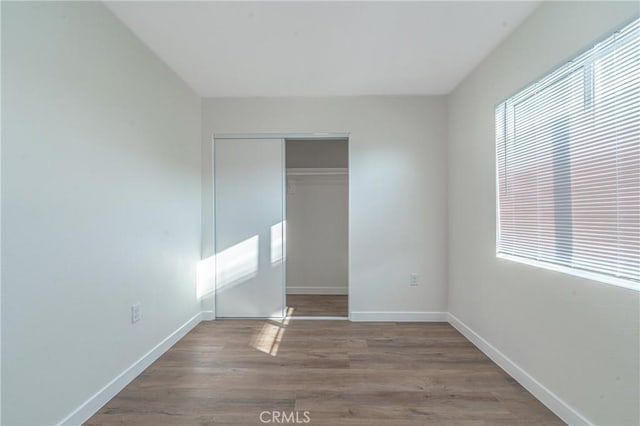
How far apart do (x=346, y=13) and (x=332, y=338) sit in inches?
104

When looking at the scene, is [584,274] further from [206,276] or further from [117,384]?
[206,276]

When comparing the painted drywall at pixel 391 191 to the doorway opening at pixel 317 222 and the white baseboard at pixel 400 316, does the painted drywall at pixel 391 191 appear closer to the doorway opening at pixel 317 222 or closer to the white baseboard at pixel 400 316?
the white baseboard at pixel 400 316

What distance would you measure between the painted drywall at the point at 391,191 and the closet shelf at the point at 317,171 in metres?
1.08

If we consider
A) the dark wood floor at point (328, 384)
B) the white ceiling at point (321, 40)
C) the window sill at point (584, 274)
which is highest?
the white ceiling at point (321, 40)

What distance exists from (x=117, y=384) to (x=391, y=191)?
2865mm

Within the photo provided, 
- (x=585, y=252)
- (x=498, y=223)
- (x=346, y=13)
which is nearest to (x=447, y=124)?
(x=498, y=223)

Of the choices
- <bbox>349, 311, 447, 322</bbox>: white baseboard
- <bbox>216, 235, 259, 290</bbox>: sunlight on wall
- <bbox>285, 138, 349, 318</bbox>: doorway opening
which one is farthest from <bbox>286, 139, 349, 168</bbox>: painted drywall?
<bbox>349, 311, 447, 322</bbox>: white baseboard

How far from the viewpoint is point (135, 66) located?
7.13ft

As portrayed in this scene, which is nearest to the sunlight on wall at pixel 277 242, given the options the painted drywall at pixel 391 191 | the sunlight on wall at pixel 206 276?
the sunlight on wall at pixel 206 276

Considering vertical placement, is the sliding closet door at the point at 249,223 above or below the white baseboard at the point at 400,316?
above

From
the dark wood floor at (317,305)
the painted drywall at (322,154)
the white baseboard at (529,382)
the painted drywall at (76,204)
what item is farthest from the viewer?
the painted drywall at (322,154)

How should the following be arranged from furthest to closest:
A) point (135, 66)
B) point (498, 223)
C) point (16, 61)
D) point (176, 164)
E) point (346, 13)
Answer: point (176, 164) → point (498, 223) → point (135, 66) → point (346, 13) → point (16, 61)

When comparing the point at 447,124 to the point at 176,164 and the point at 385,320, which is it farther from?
the point at 176,164

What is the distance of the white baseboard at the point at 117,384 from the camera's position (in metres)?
1.65
